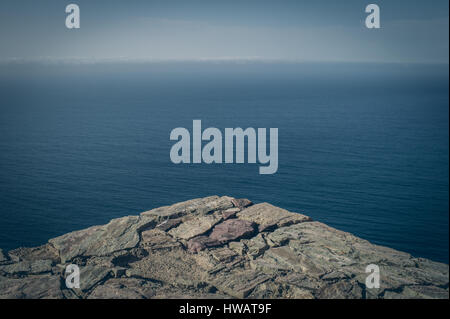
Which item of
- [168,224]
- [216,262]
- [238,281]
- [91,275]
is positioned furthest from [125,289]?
[168,224]

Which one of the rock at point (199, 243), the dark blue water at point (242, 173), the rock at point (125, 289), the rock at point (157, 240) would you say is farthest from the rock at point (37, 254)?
the dark blue water at point (242, 173)

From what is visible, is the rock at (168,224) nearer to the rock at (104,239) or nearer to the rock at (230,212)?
the rock at (104,239)

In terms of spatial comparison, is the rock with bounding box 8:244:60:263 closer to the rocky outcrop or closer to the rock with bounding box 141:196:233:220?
the rocky outcrop

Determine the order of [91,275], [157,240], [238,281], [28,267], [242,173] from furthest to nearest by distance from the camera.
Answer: [242,173] < [157,240] < [28,267] < [91,275] < [238,281]

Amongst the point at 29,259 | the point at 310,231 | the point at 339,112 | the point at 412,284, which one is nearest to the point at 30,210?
the point at 29,259

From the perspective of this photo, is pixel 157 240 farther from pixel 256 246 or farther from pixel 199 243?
pixel 256 246
